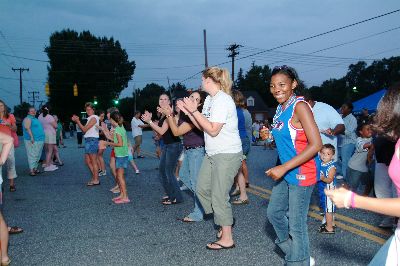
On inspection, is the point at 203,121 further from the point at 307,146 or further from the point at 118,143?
the point at 118,143

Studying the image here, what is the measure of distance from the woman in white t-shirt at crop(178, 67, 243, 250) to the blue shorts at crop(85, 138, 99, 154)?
578 cm

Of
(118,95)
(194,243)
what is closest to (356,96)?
(118,95)

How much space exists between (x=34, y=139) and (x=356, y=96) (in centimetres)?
8107

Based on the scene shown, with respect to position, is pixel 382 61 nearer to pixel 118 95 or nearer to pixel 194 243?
pixel 118 95

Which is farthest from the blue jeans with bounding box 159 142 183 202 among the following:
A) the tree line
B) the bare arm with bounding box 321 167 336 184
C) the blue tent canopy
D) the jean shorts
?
the tree line

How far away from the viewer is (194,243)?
5.06 metres

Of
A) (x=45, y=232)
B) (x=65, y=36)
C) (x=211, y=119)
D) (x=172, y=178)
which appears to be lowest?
(x=45, y=232)

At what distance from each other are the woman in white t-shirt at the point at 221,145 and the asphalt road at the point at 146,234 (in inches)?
16.0

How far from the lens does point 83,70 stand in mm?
54719

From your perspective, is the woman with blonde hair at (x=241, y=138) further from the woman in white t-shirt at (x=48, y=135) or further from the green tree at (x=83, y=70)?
the green tree at (x=83, y=70)

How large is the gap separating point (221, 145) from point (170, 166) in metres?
2.68

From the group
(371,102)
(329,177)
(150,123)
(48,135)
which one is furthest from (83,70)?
(329,177)

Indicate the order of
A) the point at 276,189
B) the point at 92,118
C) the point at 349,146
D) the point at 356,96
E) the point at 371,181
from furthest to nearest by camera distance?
the point at 356,96
the point at 92,118
the point at 349,146
the point at 371,181
the point at 276,189

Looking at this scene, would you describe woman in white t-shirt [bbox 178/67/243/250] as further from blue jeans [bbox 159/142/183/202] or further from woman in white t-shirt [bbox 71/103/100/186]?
woman in white t-shirt [bbox 71/103/100/186]
